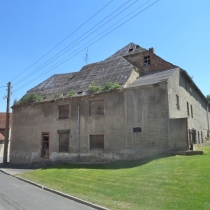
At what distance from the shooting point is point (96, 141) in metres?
20.9

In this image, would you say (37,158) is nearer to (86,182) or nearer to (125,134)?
(125,134)

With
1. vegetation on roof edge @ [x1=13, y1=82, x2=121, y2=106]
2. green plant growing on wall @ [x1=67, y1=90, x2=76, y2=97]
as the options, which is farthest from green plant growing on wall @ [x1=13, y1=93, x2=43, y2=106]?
green plant growing on wall @ [x1=67, y1=90, x2=76, y2=97]

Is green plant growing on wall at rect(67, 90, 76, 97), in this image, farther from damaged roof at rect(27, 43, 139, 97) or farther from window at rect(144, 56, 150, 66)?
window at rect(144, 56, 150, 66)

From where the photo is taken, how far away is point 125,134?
19.2 m

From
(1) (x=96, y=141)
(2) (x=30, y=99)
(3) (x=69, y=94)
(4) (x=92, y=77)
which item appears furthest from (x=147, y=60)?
(2) (x=30, y=99)

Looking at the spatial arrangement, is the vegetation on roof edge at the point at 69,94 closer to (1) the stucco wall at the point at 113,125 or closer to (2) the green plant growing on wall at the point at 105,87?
(2) the green plant growing on wall at the point at 105,87

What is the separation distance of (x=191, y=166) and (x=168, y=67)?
13.9m

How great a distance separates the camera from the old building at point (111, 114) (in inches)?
712

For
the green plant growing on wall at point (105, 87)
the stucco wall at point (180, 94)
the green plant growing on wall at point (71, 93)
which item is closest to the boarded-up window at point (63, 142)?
the green plant growing on wall at point (71, 93)

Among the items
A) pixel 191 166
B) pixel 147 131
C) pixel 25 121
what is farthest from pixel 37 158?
pixel 191 166

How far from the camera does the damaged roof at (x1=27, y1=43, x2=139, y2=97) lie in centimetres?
2284

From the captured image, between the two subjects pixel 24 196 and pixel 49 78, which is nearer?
pixel 24 196

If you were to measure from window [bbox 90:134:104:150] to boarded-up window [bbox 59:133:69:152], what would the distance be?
2748 mm

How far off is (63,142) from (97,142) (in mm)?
3910
